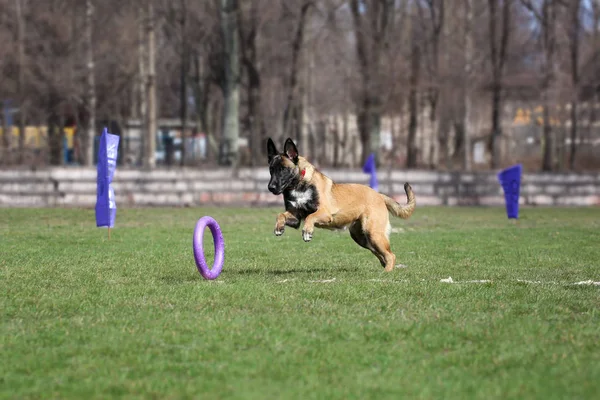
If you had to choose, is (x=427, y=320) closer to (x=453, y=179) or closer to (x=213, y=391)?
(x=213, y=391)

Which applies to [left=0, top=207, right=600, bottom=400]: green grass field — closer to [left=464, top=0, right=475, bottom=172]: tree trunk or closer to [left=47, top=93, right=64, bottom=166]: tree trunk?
[left=47, top=93, right=64, bottom=166]: tree trunk

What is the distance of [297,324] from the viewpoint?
812 cm

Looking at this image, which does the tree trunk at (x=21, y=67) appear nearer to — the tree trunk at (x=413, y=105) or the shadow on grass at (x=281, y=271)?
the tree trunk at (x=413, y=105)

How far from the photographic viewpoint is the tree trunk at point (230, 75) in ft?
123

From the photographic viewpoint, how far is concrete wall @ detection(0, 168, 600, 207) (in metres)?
28.6

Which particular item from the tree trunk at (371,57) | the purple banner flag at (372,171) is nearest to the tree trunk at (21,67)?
the tree trunk at (371,57)

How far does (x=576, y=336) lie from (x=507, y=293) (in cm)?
242

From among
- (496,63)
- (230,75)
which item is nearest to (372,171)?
(230,75)

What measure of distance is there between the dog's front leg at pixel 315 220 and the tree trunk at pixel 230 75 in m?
25.7

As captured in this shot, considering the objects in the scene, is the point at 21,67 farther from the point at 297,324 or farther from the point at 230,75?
the point at 297,324

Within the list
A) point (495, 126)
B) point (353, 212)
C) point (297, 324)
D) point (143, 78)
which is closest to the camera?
point (297, 324)

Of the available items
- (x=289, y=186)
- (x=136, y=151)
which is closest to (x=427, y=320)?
(x=289, y=186)

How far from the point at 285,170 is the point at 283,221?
2.06 ft

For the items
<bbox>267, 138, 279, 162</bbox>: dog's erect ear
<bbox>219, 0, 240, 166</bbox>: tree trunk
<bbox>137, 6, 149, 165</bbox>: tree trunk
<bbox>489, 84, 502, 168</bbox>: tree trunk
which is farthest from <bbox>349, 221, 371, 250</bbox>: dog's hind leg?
<bbox>489, 84, 502, 168</bbox>: tree trunk
